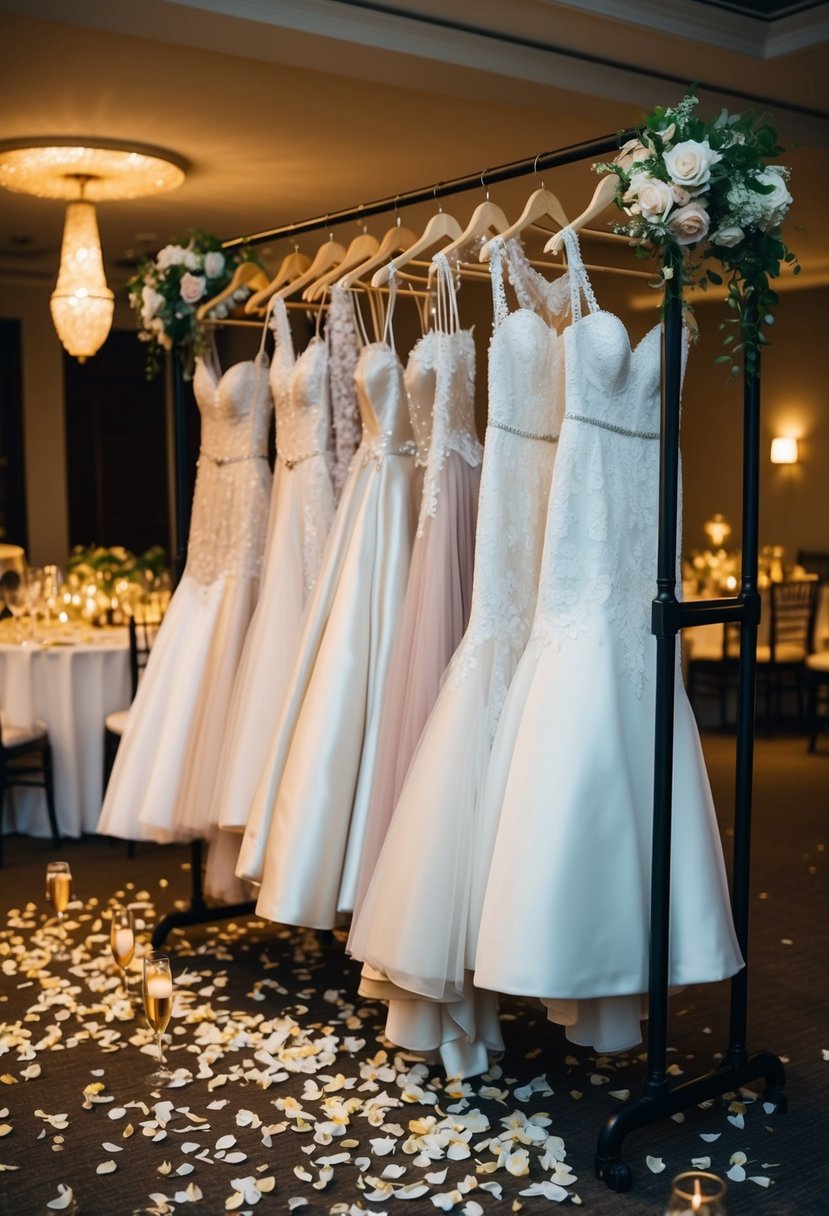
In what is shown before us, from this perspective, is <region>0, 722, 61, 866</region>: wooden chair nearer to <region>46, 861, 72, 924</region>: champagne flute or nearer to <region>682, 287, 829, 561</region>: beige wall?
<region>46, 861, 72, 924</region>: champagne flute

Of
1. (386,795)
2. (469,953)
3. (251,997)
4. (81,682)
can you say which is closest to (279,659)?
(386,795)

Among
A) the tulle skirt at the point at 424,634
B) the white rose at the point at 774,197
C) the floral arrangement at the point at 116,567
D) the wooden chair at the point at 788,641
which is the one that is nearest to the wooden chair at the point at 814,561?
the wooden chair at the point at 788,641

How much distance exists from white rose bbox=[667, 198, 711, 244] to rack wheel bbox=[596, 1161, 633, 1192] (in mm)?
1933

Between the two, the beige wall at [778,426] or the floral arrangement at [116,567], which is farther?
the beige wall at [778,426]

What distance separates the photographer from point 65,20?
14.5 feet

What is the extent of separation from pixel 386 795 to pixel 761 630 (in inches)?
246

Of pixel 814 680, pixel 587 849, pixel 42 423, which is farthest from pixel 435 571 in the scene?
pixel 42 423

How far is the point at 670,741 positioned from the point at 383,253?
5.48ft

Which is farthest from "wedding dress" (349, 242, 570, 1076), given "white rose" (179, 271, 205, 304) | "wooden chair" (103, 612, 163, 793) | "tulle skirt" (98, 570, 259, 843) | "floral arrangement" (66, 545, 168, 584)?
"floral arrangement" (66, 545, 168, 584)

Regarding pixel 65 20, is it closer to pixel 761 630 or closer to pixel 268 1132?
pixel 268 1132

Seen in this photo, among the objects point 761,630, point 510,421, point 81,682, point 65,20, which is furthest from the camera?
point 761,630

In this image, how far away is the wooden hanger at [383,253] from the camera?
3.67 metres
